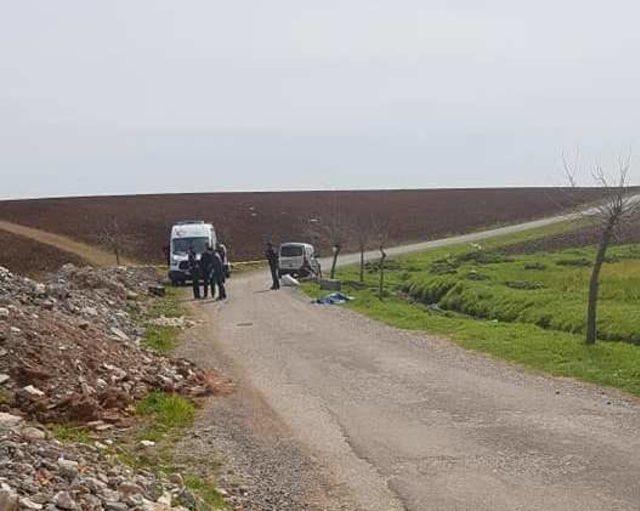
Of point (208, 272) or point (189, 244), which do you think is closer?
point (208, 272)

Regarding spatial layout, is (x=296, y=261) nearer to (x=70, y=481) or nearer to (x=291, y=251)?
(x=291, y=251)

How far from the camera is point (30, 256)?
5356 centimetres

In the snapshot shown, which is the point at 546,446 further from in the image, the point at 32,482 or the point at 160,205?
the point at 160,205

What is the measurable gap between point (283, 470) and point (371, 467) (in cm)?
91

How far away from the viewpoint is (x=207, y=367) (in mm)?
16422

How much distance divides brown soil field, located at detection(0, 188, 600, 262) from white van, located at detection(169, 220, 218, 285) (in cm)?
1694

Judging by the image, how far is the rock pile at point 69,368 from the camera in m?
11.6

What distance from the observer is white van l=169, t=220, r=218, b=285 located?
39812mm

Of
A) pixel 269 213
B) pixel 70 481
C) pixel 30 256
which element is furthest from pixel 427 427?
pixel 269 213

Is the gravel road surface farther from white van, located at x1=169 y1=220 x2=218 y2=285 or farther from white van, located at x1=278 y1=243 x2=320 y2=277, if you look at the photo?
white van, located at x1=278 y1=243 x2=320 y2=277

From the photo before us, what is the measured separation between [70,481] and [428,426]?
16.8 feet

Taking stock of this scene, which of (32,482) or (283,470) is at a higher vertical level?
(32,482)

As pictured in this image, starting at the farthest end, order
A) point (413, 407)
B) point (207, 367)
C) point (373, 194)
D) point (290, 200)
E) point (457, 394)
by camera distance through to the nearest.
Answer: point (373, 194) < point (290, 200) < point (207, 367) < point (457, 394) < point (413, 407)

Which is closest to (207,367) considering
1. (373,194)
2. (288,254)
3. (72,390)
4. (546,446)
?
(72,390)
